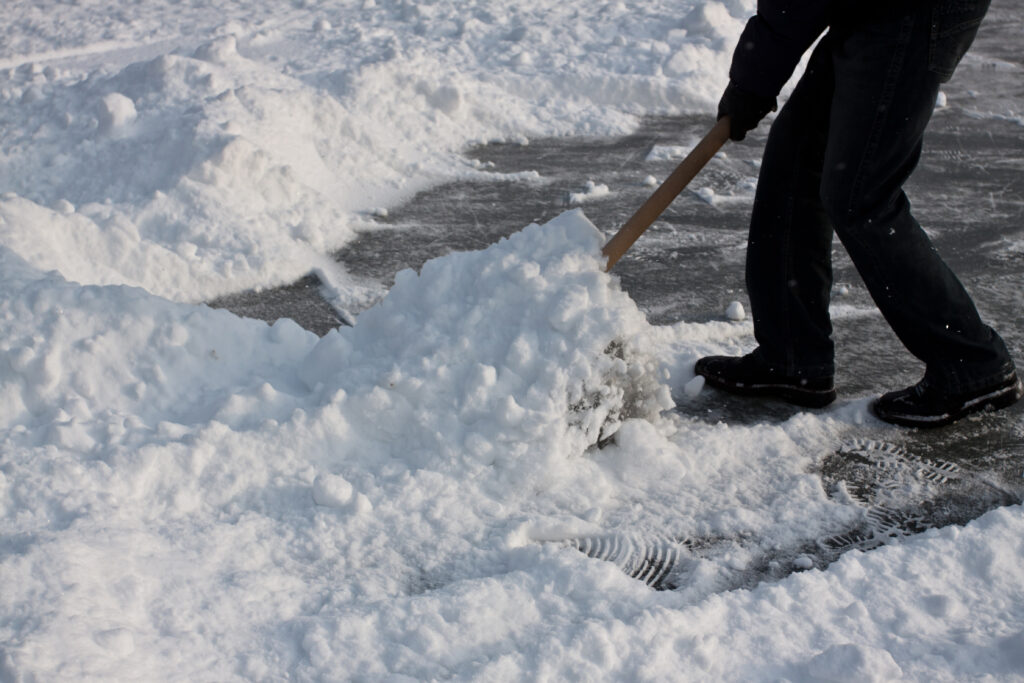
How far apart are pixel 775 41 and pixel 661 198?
19.8 inches

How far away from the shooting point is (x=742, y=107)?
2799mm

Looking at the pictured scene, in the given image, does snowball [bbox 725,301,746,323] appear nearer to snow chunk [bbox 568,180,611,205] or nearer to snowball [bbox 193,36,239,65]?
snow chunk [bbox 568,180,611,205]

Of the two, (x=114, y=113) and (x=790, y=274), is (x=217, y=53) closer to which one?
(x=114, y=113)

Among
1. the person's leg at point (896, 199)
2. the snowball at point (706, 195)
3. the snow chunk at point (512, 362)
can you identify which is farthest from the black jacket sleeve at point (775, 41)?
the snowball at point (706, 195)

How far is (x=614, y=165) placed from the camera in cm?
555

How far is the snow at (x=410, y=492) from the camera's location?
1.98m

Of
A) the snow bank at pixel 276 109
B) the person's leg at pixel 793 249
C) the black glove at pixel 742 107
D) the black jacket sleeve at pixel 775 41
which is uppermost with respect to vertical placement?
the black jacket sleeve at pixel 775 41

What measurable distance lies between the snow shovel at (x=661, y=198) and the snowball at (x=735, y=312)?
3.43 ft

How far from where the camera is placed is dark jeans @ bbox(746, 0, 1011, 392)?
2.59 meters

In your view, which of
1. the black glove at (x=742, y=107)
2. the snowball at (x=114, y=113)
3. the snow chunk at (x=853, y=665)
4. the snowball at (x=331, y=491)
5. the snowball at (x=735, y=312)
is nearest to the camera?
the snow chunk at (x=853, y=665)

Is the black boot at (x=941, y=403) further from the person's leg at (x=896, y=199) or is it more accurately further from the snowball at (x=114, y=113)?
the snowball at (x=114, y=113)

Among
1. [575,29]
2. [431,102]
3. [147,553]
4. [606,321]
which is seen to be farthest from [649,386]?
[575,29]

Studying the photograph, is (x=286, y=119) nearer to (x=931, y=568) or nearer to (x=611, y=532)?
(x=611, y=532)

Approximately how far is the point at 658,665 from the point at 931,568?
2.48ft
